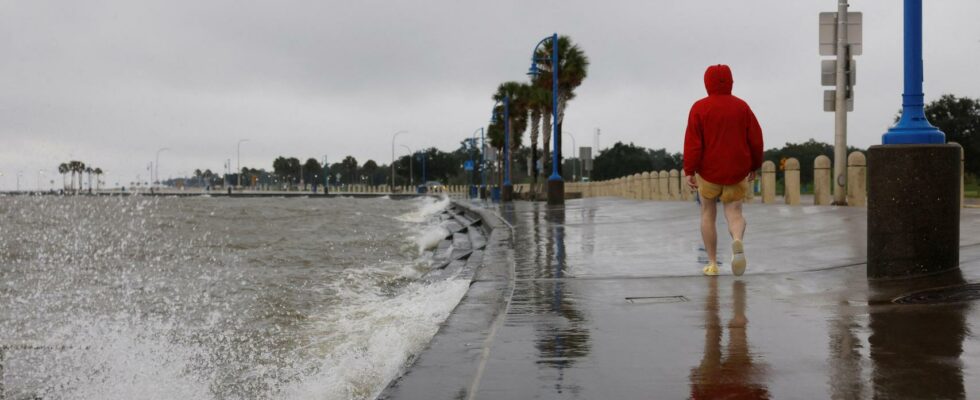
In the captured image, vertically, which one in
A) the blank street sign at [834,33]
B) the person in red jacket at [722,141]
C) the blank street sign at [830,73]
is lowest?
the person in red jacket at [722,141]

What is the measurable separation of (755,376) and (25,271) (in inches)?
567

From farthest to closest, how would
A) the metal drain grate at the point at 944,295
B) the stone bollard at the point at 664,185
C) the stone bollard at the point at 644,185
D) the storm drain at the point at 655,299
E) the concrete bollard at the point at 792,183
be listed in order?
the stone bollard at the point at 644,185
the stone bollard at the point at 664,185
the concrete bollard at the point at 792,183
the storm drain at the point at 655,299
the metal drain grate at the point at 944,295

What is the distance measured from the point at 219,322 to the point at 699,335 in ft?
16.3

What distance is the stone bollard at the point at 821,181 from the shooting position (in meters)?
21.9

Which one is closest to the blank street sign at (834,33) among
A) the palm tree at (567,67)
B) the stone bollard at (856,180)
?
the stone bollard at (856,180)

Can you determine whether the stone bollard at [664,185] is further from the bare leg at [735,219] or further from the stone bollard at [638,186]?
the bare leg at [735,219]

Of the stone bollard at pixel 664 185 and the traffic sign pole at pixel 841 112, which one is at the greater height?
the traffic sign pole at pixel 841 112

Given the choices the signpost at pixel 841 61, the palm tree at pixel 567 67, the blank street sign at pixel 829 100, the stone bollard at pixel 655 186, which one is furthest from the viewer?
the palm tree at pixel 567 67

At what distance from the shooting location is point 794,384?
11.6 feet

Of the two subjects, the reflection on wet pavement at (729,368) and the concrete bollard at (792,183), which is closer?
the reflection on wet pavement at (729,368)

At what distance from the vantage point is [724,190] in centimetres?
744

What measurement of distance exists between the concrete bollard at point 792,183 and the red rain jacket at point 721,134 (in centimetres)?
1619

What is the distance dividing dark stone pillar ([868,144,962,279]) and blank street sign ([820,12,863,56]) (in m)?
15.0

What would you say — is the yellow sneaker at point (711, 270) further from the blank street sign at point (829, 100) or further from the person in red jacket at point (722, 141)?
the blank street sign at point (829, 100)
